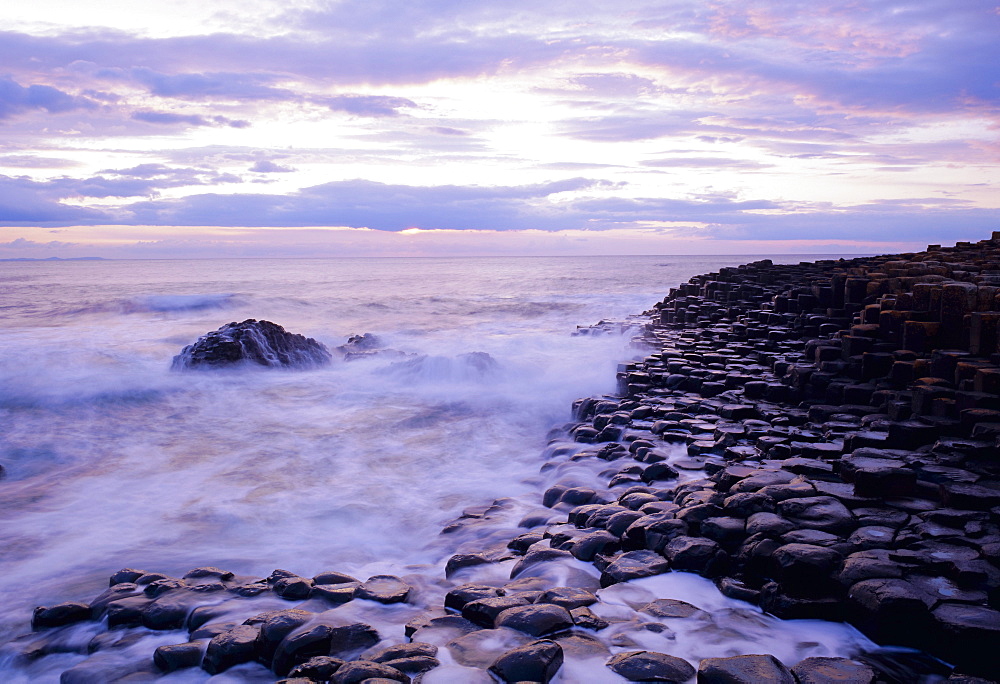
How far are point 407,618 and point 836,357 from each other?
17.7 feet

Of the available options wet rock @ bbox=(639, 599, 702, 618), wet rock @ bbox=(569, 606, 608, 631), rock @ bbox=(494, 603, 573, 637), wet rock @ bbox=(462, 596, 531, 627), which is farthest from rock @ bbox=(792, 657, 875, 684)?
wet rock @ bbox=(462, 596, 531, 627)

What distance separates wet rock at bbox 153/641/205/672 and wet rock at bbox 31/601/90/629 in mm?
1003

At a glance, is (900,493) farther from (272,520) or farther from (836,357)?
(272,520)

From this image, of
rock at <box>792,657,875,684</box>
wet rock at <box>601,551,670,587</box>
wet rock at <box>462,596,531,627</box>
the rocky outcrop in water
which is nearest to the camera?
rock at <box>792,657,875,684</box>

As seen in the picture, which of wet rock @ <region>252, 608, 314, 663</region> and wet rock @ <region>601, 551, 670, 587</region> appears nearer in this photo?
wet rock @ <region>252, 608, 314, 663</region>

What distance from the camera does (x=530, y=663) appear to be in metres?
2.77

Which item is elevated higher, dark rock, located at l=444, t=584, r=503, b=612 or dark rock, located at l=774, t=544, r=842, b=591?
dark rock, located at l=774, t=544, r=842, b=591

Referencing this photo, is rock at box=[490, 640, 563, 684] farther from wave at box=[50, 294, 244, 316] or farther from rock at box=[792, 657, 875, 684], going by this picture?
wave at box=[50, 294, 244, 316]

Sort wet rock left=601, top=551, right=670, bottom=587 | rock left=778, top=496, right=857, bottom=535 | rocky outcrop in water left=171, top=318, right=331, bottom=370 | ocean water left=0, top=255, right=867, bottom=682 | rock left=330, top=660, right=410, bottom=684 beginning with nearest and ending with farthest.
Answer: rock left=330, top=660, right=410, bottom=684 → rock left=778, top=496, right=857, bottom=535 → wet rock left=601, top=551, right=670, bottom=587 → ocean water left=0, top=255, right=867, bottom=682 → rocky outcrop in water left=171, top=318, right=331, bottom=370

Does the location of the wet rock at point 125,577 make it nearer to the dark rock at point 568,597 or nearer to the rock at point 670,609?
the dark rock at point 568,597

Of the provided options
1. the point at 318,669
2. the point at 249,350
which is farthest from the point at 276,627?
the point at 249,350

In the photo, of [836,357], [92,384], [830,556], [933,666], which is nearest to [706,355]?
[836,357]

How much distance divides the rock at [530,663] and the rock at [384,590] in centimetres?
122

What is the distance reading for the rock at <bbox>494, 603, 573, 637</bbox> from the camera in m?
3.16
